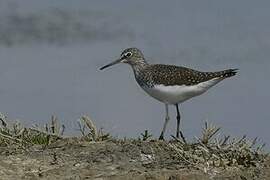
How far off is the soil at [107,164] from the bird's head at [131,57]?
4.84 m

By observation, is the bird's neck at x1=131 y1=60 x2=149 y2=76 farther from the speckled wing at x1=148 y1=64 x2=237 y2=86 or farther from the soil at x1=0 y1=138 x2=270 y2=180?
the soil at x1=0 y1=138 x2=270 y2=180

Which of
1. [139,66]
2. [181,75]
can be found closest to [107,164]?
[181,75]

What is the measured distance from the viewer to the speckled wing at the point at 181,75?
12.0 meters

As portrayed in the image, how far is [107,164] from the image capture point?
26.4ft

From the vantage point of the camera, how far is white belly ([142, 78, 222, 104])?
38.9 feet

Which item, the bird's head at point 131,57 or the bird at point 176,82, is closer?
the bird at point 176,82

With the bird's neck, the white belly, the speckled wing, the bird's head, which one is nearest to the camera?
the white belly

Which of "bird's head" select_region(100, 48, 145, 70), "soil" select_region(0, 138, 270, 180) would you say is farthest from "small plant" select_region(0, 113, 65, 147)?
"bird's head" select_region(100, 48, 145, 70)

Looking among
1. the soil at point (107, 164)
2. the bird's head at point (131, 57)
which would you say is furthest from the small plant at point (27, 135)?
the bird's head at point (131, 57)

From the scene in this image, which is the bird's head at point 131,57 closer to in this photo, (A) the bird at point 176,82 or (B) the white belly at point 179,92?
(A) the bird at point 176,82

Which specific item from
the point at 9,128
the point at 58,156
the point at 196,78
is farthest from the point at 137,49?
the point at 58,156

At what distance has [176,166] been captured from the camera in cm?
786

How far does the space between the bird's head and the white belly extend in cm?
180

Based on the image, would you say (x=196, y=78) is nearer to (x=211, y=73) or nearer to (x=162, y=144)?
(x=211, y=73)
